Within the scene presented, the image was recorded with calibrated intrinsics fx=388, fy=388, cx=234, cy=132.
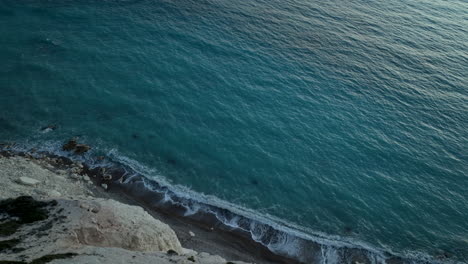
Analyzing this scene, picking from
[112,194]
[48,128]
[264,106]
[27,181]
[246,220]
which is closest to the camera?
[27,181]

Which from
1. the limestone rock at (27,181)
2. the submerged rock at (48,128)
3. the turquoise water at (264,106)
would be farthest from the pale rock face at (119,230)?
the submerged rock at (48,128)

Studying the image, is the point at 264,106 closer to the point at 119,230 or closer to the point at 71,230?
the point at 119,230

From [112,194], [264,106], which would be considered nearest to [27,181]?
[112,194]

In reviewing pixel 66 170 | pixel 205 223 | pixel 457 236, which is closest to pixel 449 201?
pixel 457 236

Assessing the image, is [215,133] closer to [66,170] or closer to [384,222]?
[66,170]

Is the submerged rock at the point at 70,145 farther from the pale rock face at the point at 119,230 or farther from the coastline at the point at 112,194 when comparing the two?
the pale rock face at the point at 119,230

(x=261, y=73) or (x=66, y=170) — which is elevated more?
(x=261, y=73)
